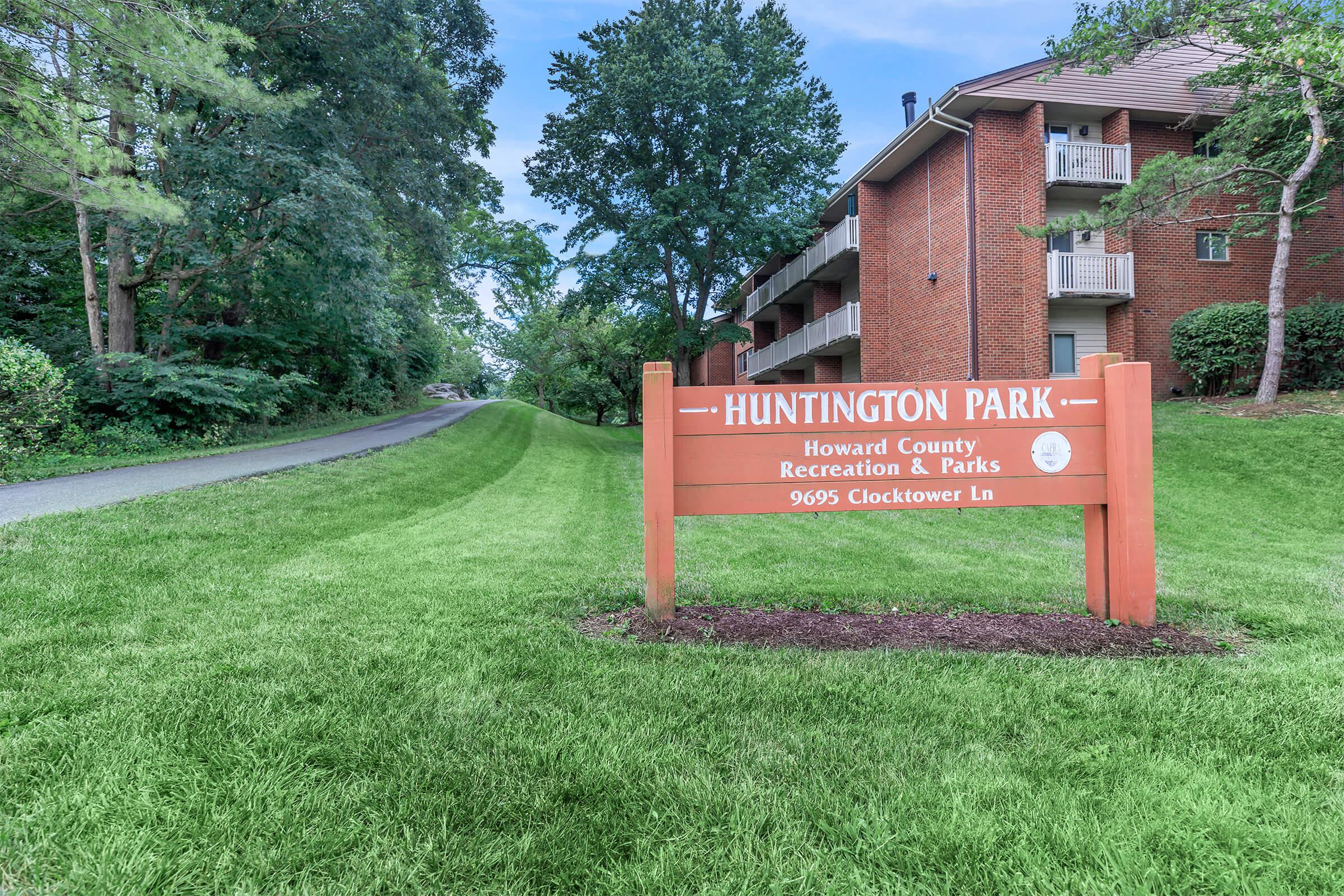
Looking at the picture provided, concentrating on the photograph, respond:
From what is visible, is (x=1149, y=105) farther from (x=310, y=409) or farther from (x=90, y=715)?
(x=310, y=409)

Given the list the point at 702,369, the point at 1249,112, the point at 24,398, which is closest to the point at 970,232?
the point at 1249,112

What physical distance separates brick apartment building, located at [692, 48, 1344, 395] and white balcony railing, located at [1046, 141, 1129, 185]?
30 millimetres

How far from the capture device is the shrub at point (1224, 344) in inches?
538

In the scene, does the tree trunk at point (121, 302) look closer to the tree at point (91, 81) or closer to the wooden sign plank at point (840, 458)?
the tree at point (91, 81)

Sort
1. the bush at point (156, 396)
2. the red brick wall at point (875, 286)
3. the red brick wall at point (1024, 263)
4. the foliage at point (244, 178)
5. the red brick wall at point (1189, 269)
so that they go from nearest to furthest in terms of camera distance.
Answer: the foliage at point (244, 178)
the bush at point (156, 396)
the red brick wall at point (1024, 263)
the red brick wall at point (1189, 269)
the red brick wall at point (875, 286)

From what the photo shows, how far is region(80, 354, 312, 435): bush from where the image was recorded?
13.1 metres

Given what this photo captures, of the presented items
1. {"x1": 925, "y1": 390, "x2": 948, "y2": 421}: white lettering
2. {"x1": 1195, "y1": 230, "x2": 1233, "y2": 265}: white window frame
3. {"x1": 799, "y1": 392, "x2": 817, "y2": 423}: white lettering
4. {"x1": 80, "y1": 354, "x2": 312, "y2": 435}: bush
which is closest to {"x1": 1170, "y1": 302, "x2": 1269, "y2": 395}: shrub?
{"x1": 1195, "y1": 230, "x2": 1233, "y2": 265}: white window frame

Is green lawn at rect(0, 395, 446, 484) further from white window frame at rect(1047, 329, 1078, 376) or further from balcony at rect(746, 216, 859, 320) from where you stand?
white window frame at rect(1047, 329, 1078, 376)

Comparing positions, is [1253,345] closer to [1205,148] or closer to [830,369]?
[1205,148]

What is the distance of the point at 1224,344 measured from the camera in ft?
45.7

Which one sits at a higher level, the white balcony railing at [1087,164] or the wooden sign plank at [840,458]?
the white balcony railing at [1087,164]

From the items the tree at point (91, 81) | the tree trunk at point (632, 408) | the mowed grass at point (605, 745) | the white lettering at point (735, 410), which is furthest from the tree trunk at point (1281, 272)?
the tree trunk at point (632, 408)

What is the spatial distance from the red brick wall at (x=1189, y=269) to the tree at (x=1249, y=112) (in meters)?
0.48

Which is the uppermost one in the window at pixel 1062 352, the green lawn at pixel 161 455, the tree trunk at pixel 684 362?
the tree trunk at pixel 684 362
